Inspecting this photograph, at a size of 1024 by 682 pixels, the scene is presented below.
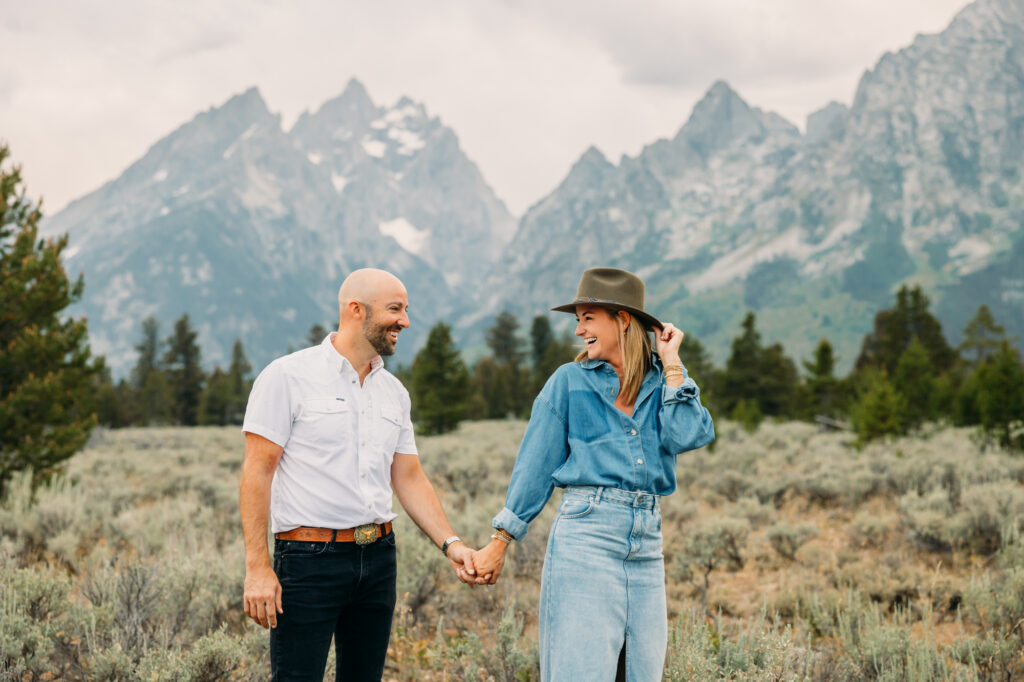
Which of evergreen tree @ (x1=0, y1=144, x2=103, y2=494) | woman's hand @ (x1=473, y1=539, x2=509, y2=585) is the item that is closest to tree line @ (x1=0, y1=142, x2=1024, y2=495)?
evergreen tree @ (x1=0, y1=144, x2=103, y2=494)

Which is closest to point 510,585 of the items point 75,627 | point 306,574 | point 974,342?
point 75,627

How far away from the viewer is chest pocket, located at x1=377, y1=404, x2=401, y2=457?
11.2 feet

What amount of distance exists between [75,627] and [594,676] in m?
3.91

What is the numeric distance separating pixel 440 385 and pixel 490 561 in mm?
30546

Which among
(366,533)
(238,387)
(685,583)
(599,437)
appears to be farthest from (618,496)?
(238,387)

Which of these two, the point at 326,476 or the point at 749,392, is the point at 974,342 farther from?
the point at 326,476

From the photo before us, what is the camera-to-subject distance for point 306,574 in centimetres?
309

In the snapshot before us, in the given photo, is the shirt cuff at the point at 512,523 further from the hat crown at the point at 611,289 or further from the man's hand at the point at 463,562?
the hat crown at the point at 611,289

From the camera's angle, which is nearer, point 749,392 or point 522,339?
point 749,392

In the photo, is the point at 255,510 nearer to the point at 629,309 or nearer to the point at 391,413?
the point at 391,413

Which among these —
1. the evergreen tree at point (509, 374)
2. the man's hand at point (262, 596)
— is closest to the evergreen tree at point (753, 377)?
the evergreen tree at point (509, 374)

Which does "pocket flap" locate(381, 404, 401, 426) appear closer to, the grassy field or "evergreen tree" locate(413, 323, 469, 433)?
the grassy field

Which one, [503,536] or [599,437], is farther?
[503,536]

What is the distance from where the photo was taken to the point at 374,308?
3.32 metres
